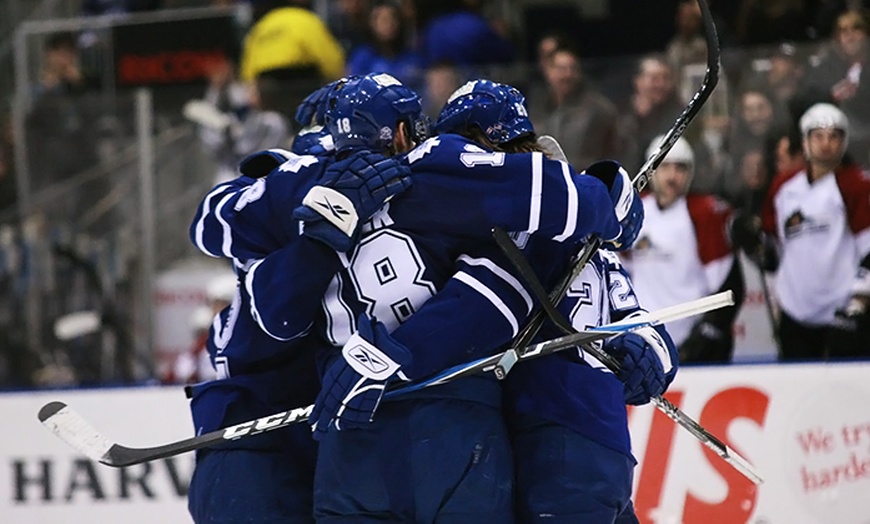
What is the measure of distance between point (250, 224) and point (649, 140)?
3.22 meters

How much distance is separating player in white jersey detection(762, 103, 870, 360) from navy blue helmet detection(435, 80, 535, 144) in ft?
9.03

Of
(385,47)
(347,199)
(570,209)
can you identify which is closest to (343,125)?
(347,199)

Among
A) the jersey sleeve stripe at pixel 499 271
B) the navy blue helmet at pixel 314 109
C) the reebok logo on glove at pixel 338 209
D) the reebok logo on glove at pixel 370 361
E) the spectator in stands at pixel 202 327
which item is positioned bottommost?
the spectator in stands at pixel 202 327

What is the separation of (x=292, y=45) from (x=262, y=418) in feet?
14.3

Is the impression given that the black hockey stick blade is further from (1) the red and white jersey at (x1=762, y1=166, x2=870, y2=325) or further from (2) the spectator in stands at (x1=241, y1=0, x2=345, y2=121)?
(2) the spectator in stands at (x1=241, y1=0, x2=345, y2=121)

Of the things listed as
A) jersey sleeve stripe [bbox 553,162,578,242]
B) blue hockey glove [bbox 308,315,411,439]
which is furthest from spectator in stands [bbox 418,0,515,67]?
blue hockey glove [bbox 308,315,411,439]

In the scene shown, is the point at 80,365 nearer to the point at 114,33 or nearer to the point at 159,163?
the point at 159,163

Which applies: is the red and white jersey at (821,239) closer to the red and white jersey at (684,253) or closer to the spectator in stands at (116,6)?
the red and white jersey at (684,253)

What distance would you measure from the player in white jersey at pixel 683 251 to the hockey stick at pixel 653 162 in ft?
7.87

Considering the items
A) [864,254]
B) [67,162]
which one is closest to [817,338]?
[864,254]

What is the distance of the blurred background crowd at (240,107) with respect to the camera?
19.6ft

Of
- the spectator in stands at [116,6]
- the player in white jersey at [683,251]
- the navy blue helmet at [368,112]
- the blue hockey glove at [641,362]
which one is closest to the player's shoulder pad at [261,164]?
the navy blue helmet at [368,112]

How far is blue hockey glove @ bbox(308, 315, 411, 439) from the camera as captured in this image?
2.82 metres

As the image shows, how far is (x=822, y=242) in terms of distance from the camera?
224 inches
